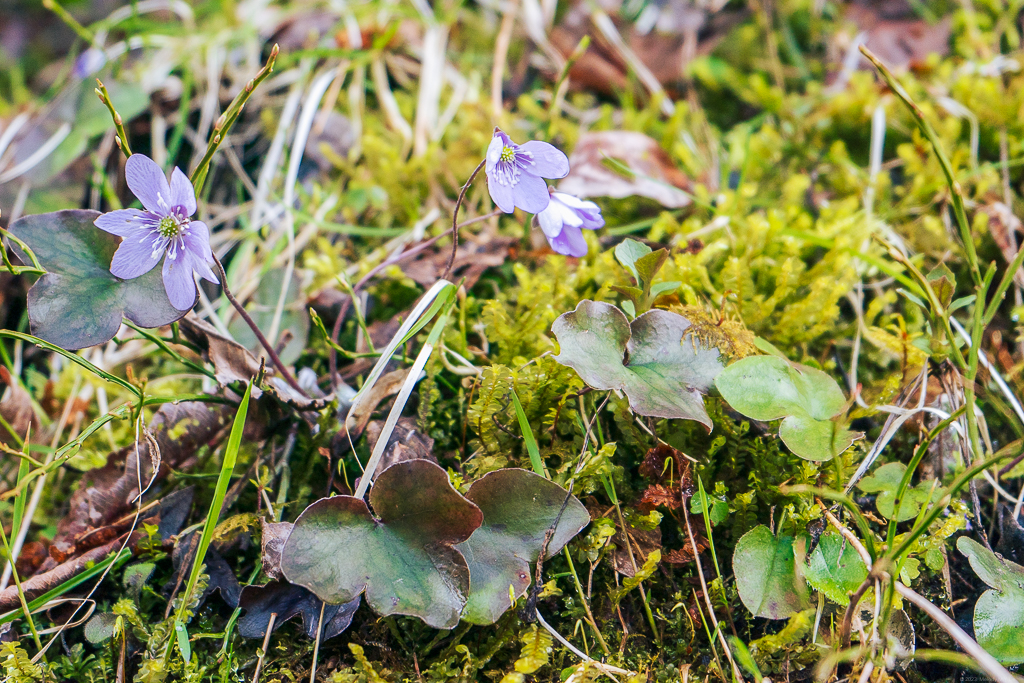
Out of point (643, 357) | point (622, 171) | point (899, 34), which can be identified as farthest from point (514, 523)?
point (899, 34)

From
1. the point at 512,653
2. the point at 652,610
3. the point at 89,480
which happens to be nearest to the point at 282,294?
the point at 89,480

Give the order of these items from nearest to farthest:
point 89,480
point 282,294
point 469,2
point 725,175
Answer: point 89,480
point 282,294
point 725,175
point 469,2

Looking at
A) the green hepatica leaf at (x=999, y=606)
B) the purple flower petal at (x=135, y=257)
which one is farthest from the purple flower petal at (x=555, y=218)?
the green hepatica leaf at (x=999, y=606)

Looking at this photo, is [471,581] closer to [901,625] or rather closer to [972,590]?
[901,625]

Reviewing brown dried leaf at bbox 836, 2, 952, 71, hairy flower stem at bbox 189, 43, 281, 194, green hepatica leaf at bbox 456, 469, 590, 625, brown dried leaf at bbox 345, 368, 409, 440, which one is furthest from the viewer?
brown dried leaf at bbox 836, 2, 952, 71

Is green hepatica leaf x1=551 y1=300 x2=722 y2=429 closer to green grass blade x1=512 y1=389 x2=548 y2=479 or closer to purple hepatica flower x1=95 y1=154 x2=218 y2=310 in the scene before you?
green grass blade x1=512 y1=389 x2=548 y2=479

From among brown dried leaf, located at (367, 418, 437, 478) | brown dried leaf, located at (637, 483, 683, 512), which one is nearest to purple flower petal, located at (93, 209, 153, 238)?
brown dried leaf, located at (367, 418, 437, 478)
